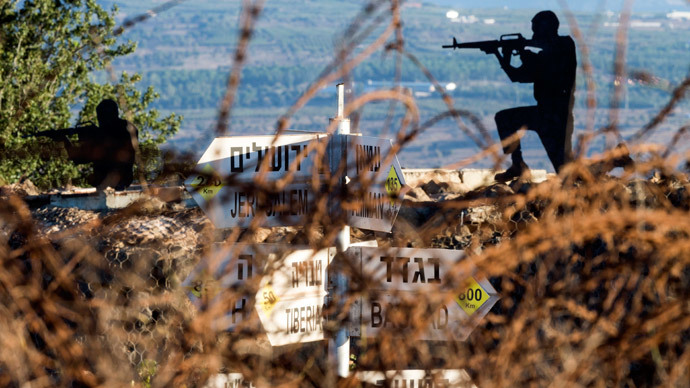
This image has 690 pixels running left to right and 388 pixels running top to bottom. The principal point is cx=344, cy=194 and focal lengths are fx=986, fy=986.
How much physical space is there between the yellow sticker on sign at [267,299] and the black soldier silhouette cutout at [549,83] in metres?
5.63

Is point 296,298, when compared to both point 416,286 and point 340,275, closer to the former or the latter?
point 340,275

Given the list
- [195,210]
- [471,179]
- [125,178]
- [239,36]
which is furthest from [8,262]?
[471,179]

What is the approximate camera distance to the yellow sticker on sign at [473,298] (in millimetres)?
3420

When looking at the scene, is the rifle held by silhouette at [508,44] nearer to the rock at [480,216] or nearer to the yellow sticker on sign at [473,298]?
the rock at [480,216]

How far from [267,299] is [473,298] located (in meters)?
0.75

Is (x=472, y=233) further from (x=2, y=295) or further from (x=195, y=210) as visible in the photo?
(x=2, y=295)

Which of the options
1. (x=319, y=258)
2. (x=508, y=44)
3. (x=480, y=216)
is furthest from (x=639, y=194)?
(x=508, y=44)

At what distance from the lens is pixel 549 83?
30.3 feet

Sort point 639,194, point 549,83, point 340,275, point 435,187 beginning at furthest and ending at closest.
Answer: point 435,187 < point 549,83 < point 639,194 < point 340,275

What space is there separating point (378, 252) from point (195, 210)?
16.6 ft

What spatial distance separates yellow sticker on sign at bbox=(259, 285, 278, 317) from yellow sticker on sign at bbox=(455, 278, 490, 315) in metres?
0.67

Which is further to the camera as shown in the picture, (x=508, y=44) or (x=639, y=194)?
(x=508, y=44)

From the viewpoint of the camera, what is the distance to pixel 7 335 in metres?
2.41

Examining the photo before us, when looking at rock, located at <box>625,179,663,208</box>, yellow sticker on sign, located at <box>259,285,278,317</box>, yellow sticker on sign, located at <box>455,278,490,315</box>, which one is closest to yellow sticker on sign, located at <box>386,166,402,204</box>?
yellow sticker on sign, located at <box>455,278,490,315</box>
